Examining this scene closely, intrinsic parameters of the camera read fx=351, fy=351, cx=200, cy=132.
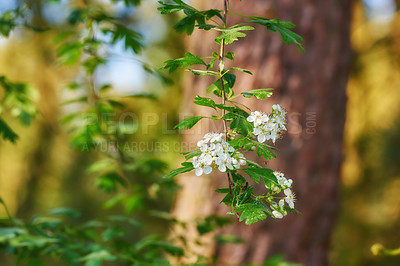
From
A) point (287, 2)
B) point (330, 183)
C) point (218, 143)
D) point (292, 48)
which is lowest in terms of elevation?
point (330, 183)

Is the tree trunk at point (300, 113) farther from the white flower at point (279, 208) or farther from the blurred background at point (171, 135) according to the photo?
the white flower at point (279, 208)

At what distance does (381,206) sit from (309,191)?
4.55 ft

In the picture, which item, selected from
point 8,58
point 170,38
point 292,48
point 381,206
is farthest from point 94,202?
point 292,48

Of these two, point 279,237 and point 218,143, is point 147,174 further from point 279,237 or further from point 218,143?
point 218,143

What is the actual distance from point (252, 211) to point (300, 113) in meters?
1.42

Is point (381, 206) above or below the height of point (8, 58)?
below

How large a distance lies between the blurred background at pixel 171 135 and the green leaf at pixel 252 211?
1071 mm

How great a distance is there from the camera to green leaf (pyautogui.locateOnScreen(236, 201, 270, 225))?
57 centimetres

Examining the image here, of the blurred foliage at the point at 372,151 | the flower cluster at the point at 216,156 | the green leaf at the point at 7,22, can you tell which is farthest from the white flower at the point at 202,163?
the blurred foliage at the point at 372,151

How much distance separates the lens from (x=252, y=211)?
59 centimetres

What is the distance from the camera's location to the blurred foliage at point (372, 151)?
293 centimetres

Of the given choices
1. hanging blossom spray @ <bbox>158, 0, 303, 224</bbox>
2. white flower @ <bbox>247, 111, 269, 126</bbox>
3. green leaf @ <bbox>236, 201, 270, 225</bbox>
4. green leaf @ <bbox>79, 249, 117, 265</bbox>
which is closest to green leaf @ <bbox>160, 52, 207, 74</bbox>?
hanging blossom spray @ <bbox>158, 0, 303, 224</bbox>

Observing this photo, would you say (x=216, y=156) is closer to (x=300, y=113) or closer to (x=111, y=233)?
(x=111, y=233)

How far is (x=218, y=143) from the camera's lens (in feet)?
2.07
